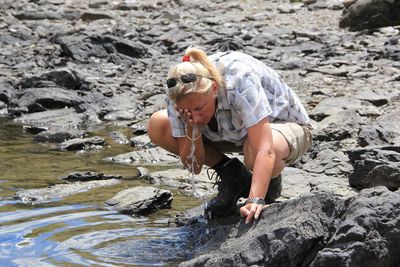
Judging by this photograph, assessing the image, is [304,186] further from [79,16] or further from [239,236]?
[79,16]

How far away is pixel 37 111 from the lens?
33.8 ft

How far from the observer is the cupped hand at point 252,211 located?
4230 millimetres

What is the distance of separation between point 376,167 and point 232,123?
3.32 feet

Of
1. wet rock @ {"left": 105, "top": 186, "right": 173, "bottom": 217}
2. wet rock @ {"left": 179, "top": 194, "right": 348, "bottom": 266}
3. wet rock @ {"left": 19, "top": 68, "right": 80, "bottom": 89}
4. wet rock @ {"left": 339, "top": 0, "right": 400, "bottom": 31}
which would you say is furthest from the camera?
wet rock @ {"left": 339, "top": 0, "right": 400, "bottom": 31}

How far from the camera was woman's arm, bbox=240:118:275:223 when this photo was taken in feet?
14.0

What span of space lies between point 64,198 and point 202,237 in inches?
62.2

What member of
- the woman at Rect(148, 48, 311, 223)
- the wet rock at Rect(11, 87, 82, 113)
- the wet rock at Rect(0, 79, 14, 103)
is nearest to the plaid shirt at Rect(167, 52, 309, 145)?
the woman at Rect(148, 48, 311, 223)

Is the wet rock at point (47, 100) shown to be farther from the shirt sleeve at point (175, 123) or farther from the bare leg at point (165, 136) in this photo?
the shirt sleeve at point (175, 123)

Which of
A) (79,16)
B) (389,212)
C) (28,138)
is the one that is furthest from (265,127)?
(79,16)

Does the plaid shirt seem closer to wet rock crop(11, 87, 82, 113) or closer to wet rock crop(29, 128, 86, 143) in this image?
wet rock crop(29, 128, 86, 143)

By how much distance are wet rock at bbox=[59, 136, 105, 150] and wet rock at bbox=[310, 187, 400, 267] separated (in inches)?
182

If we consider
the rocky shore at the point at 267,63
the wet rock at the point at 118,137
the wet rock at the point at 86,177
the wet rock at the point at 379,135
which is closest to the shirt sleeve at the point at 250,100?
the rocky shore at the point at 267,63

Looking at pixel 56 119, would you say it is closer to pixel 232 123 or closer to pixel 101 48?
pixel 101 48

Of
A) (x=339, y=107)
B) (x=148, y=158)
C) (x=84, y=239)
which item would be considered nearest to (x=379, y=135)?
(x=339, y=107)
